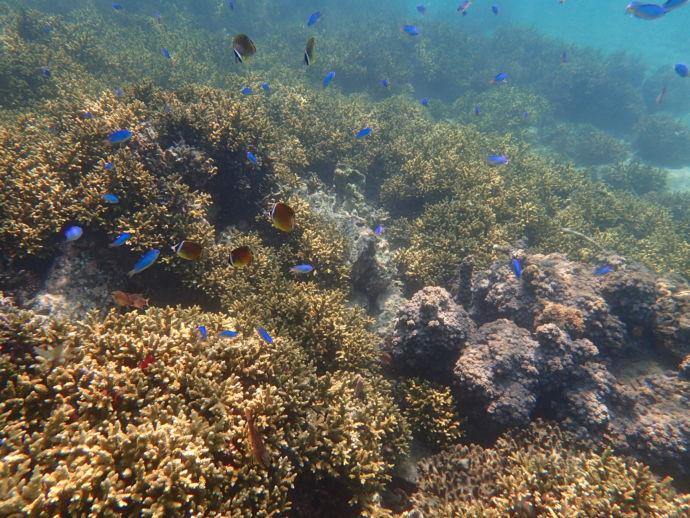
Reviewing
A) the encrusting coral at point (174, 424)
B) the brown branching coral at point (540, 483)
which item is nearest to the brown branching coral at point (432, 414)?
the brown branching coral at point (540, 483)

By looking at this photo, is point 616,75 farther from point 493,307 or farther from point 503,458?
point 503,458

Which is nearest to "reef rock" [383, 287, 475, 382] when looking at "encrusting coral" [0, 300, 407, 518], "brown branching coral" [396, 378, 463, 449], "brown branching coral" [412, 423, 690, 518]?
"brown branching coral" [396, 378, 463, 449]

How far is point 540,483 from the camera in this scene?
398cm

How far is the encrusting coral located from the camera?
2426 millimetres

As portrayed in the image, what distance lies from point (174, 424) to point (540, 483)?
4.42 meters

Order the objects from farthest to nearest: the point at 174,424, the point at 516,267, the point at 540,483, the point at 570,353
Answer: the point at 516,267 → the point at 570,353 → the point at 540,483 → the point at 174,424

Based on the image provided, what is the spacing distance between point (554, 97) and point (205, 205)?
2705cm

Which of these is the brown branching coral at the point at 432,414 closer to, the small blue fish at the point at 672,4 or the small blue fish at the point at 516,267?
the small blue fish at the point at 516,267

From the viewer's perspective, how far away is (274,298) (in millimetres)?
5016

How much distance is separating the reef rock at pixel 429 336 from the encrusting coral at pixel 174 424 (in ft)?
3.38

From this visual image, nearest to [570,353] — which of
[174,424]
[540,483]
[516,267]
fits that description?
[516,267]

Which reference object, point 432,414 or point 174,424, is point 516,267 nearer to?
point 432,414

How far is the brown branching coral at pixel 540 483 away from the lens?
370 centimetres

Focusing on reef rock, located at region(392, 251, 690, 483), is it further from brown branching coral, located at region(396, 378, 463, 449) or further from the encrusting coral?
the encrusting coral
